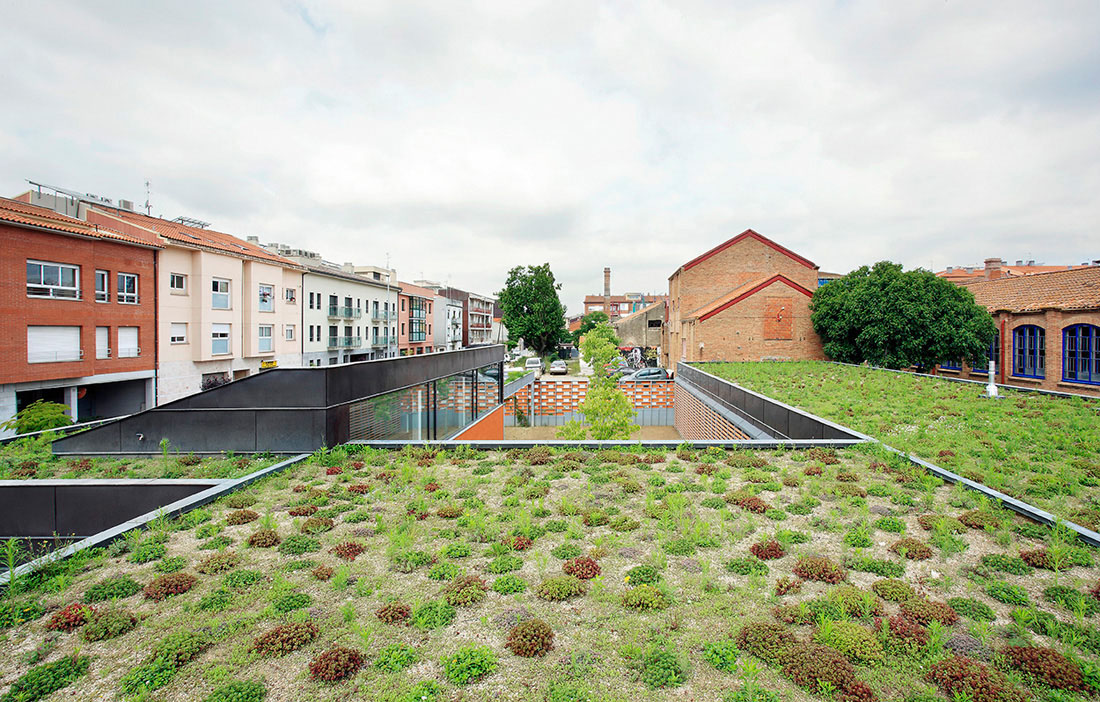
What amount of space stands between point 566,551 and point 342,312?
4237 cm

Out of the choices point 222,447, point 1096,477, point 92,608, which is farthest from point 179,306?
point 1096,477

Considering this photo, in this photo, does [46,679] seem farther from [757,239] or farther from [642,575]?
[757,239]

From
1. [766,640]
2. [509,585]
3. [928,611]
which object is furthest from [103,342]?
[928,611]

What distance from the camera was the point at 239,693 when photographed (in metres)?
3.21

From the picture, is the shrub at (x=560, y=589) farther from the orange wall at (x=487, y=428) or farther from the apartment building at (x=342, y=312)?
the apartment building at (x=342, y=312)

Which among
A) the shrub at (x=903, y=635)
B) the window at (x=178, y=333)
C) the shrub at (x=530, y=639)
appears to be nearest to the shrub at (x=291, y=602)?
the shrub at (x=530, y=639)

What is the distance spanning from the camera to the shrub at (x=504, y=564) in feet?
16.0

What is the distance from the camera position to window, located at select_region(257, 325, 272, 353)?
110 feet

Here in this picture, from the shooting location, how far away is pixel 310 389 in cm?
931

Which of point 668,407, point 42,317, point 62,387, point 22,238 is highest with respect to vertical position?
point 22,238

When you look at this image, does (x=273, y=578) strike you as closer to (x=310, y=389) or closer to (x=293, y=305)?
(x=310, y=389)

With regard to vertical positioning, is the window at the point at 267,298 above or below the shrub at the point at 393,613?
above

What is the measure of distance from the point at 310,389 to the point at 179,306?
24.7 metres

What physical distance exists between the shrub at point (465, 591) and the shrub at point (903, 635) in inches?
126
